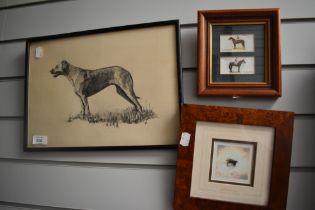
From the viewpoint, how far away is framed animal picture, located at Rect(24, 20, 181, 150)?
2.33 ft

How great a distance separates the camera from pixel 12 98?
34.5 inches

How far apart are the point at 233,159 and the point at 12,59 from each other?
893mm

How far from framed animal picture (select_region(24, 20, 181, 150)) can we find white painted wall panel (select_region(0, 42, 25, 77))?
63 millimetres

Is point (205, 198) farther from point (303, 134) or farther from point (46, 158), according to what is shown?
point (46, 158)

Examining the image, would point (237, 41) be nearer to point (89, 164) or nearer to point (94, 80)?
point (94, 80)

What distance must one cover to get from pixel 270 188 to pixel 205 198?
18 centimetres

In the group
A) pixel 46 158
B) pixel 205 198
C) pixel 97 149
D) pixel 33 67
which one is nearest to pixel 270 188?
pixel 205 198

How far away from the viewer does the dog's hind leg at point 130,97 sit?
28.7 inches

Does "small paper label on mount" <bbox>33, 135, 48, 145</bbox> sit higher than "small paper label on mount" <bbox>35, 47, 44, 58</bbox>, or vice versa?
"small paper label on mount" <bbox>35, 47, 44, 58</bbox>

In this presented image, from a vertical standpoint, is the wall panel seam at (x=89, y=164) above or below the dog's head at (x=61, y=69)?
below

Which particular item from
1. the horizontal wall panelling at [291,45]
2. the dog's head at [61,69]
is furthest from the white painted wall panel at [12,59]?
→ the horizontal wall panelling at [291,45]

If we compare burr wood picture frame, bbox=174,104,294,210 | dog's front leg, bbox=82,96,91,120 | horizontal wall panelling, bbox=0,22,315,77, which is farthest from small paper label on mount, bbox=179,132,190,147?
dog's front leg, bbox=82,96,91,120

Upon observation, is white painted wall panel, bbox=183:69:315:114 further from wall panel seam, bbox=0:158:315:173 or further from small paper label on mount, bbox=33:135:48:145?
small paper label on mount, bbox=33:135:48:145

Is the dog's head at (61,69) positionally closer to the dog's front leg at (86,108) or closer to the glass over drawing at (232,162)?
the dog's front leg at (86,108)
